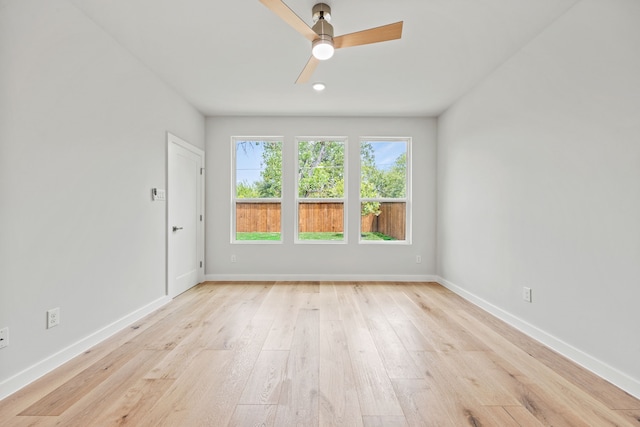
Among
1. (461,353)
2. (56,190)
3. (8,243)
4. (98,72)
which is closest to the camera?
(8,243)

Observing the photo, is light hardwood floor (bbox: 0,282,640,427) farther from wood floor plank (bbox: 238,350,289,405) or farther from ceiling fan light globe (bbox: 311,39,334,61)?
ceiling fan light globe (bbox: 311,39,334,61)

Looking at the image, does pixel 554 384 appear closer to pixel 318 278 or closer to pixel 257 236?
pixel 318 278

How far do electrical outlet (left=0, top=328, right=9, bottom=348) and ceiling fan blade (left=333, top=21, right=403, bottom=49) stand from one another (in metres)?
2.76

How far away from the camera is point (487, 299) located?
A: 3.43 m

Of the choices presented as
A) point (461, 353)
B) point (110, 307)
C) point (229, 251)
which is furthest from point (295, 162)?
point (461, 353)

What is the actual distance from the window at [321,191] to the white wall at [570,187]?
2.02 metres

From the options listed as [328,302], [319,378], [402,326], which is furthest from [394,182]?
[319,378]

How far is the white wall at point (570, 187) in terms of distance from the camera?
75.6 inches

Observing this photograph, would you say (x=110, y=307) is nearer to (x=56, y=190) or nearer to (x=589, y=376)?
(x=56, y=190)

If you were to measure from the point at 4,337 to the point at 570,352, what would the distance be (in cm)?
370

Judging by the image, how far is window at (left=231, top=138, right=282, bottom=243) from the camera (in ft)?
16.1

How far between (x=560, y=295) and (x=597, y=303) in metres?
0.32

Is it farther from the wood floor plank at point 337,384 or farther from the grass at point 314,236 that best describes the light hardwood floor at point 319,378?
the grass at point 314,236

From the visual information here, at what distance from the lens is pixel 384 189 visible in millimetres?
4957
